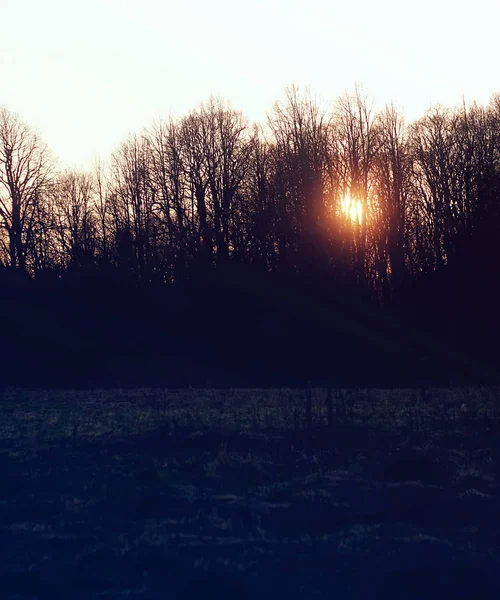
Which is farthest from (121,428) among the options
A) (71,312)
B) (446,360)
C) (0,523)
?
(71,312)

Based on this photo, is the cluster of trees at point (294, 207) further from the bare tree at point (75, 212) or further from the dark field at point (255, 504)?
the dark field at point (255, 504)

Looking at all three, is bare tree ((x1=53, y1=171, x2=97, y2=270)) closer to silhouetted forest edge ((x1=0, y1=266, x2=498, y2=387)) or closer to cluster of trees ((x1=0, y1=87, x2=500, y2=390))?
cluster of trees ((x1=0, y1=87, x2=500, y2=390))

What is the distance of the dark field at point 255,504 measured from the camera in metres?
6.71

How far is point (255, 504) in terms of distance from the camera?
905 centimetres

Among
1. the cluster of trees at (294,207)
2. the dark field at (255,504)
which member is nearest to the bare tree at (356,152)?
the cluster of trees at (294,207)

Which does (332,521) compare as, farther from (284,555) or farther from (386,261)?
(386,261)

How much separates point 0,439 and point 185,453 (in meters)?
3.98

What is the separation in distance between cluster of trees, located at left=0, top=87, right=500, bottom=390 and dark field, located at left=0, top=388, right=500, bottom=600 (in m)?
17.8

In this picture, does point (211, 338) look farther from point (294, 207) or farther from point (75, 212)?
point (75, 212)

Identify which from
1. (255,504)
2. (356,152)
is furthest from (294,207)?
(255,504)

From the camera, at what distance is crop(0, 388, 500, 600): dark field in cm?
671

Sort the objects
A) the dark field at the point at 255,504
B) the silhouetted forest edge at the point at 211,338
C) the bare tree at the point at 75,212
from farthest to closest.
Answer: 1. the bare tree at the point at 75,212
2. the silhouetted forest edge at the point at 211,338
3. the dark field at the point at 255,504

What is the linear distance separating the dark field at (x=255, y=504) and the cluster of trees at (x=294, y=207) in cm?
1778

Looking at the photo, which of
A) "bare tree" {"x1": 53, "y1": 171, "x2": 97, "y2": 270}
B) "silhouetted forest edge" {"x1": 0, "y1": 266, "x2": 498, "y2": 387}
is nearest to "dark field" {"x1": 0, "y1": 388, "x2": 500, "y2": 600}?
"silhouetted forest edge" {"x1": 0, "y1": 266, "x2": 498, "y2": 387}
